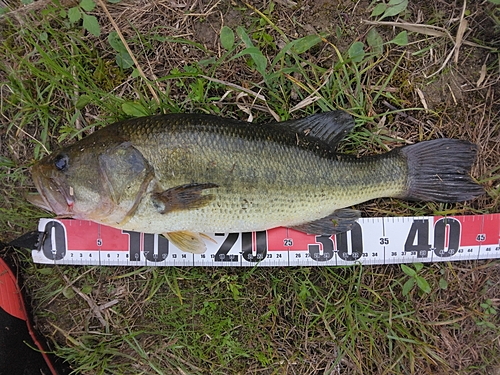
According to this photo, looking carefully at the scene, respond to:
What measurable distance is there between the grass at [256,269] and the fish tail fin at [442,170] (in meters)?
0.21

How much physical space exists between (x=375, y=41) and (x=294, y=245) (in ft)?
6.38

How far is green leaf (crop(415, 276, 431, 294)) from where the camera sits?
3100mm

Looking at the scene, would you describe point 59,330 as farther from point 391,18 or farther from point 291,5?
point 391,18

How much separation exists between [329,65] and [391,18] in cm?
70

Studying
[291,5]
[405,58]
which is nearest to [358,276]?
[405,58]

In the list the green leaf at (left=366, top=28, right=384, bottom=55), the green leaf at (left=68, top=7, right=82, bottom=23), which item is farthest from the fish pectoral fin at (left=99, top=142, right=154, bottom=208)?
the green leaf at (left=366, top=28, right=384, bottom=55)

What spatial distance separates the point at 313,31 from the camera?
3.24 meters

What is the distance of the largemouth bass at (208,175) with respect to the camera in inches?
102

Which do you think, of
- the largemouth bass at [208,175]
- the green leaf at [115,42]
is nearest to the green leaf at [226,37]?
the largemouth bass at [208,175]

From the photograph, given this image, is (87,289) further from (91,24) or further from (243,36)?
(243,36)

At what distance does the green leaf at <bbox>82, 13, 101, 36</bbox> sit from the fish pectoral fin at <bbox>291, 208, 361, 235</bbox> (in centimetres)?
240

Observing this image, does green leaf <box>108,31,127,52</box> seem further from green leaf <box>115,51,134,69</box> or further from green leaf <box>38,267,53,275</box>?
green leaf <box>38,267,53,275</box>

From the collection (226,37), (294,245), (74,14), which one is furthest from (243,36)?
(294,245)

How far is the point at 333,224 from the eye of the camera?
9.84 feet
